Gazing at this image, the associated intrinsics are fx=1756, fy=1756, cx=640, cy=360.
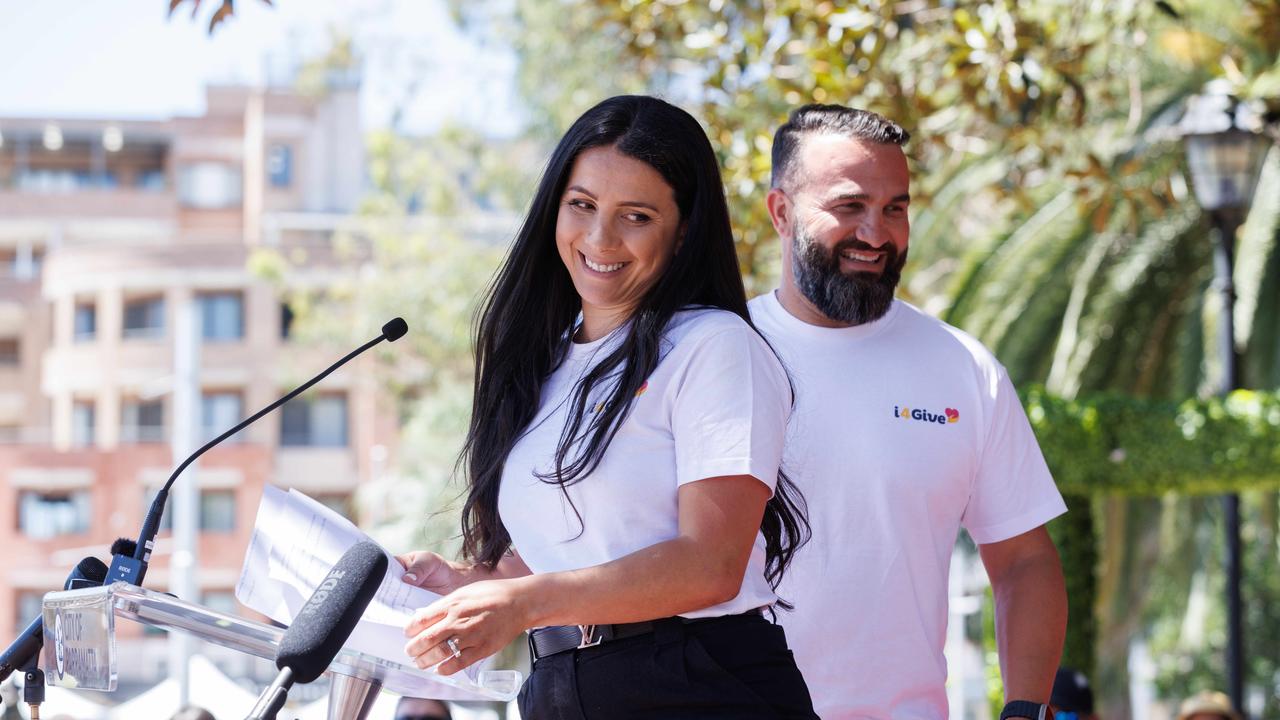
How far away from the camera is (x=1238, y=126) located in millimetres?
10156

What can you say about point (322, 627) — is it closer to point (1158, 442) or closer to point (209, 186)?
point (1158, 442)

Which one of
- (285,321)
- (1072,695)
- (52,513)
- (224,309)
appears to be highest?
(1072,695)

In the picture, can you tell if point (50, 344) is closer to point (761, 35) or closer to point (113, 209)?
point (113, 209)

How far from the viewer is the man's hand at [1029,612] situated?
4180 mm

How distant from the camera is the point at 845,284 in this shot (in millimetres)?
4379

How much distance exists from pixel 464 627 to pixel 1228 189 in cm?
862

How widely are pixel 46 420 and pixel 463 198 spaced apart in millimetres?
26038

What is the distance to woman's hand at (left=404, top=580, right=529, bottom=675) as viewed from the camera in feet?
8.06

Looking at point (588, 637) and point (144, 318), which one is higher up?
point (588, 637)

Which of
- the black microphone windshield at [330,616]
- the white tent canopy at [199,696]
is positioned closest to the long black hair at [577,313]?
the black microphone windshield at [330,616]

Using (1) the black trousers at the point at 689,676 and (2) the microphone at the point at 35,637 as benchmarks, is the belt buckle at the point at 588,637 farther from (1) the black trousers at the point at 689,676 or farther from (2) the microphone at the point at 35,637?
(2) the microphone at the point at 35,637

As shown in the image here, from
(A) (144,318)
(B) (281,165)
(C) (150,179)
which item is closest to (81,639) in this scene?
(A) (144,318)

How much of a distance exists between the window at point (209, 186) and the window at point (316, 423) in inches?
422

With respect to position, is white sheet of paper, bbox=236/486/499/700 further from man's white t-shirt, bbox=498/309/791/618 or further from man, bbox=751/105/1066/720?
man, bbox=751/105/1066/720
